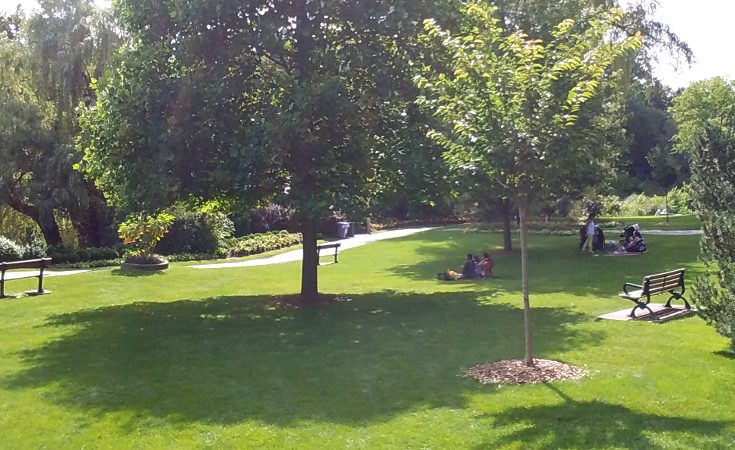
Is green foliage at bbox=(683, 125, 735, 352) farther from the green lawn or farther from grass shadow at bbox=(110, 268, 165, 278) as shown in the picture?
grass shadow at bbox=(110, 268, 165, 278)

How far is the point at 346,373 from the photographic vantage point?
30.6 feet

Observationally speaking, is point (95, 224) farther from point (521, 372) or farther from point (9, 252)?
point (521, 372)

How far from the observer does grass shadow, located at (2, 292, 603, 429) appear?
802 cm

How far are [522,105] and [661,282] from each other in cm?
590

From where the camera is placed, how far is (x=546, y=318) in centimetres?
1346

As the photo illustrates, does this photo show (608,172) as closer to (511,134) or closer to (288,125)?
(288,125)

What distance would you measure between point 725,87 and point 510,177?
160 feet

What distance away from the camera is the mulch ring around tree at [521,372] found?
28.6 ft

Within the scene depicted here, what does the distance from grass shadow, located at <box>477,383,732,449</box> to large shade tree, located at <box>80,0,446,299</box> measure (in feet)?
21.5

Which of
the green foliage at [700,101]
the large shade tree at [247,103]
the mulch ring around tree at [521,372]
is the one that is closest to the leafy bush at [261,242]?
the large shade tree at [247,103]

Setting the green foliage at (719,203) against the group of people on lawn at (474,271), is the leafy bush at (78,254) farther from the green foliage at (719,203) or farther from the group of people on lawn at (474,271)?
the green foliage at (719,203)

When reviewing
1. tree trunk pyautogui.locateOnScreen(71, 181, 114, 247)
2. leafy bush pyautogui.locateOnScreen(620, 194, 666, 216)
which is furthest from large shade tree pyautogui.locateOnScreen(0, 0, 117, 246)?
leafy bush pyautogui.locateOnScreen(620, 194, 666, 216)

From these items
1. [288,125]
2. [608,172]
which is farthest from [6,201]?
[608,172]

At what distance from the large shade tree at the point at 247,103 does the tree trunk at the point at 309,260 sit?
91cm
